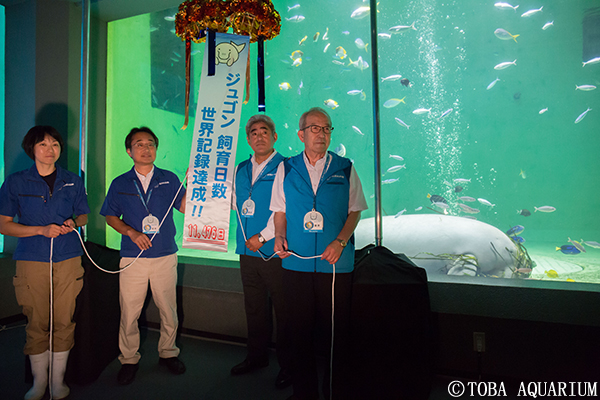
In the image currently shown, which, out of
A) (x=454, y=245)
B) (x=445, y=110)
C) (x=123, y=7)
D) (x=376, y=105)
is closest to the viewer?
(x=376, y=105)

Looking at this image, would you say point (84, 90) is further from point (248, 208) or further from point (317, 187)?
point (317, 187)

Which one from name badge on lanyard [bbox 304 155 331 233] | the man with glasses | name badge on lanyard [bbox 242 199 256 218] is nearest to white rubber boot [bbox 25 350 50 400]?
the man with glasses

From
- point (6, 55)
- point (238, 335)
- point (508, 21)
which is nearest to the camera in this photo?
point (238, 335)

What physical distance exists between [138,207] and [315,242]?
1.34 m

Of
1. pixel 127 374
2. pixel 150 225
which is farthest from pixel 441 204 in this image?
pixel 127 374

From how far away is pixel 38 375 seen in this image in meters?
2.06

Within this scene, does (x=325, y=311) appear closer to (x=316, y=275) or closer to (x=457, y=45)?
(x=316, y=275)

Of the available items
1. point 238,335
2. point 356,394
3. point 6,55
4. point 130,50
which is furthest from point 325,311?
point 130,50

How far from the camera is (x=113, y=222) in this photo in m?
2.27

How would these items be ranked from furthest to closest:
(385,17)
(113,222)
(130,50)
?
(385,17) → (130,50) → (113,222)

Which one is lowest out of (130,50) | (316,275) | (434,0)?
(316,275)

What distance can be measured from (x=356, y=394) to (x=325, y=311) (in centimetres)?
56

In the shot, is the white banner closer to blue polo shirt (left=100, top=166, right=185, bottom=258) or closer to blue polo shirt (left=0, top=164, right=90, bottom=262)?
blue polo shirt (left=100, top=166, right=185, bottom=258)

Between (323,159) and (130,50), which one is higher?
(130,50)
